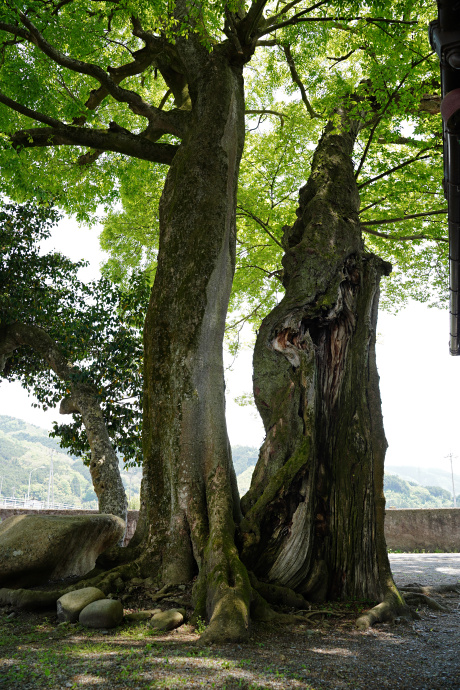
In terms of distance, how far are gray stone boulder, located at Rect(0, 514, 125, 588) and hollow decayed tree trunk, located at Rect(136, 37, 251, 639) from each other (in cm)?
106

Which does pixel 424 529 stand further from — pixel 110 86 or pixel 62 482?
pixel 62 482

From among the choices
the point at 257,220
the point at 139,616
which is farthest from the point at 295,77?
the point at 139,616

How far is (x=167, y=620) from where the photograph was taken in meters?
4.00

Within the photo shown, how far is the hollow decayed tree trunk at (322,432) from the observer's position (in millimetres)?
4934

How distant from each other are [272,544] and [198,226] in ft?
12.4

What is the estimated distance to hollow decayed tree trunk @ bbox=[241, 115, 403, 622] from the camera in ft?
16.2

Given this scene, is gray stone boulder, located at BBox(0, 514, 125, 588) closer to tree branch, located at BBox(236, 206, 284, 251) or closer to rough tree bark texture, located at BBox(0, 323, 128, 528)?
rough tree bark texture, located at BBox(0, 323, 128, 528)

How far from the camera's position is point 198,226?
611 centimetres

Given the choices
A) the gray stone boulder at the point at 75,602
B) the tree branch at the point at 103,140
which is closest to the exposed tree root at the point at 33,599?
the gray stone boulder at the point at 75,602

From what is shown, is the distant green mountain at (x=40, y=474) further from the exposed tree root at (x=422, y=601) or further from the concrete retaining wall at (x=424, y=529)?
the exposed tree root at (x=422, y=601)

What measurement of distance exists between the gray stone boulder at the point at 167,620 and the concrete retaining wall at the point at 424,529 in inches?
417

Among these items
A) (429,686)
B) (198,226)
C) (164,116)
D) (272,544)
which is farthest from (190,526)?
(164,116)

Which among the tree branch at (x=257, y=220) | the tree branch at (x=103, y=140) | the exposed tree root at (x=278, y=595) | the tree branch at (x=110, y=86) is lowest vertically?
the exposed tree root at (x=278, y=595)

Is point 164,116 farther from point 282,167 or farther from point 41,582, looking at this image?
point 41,582
